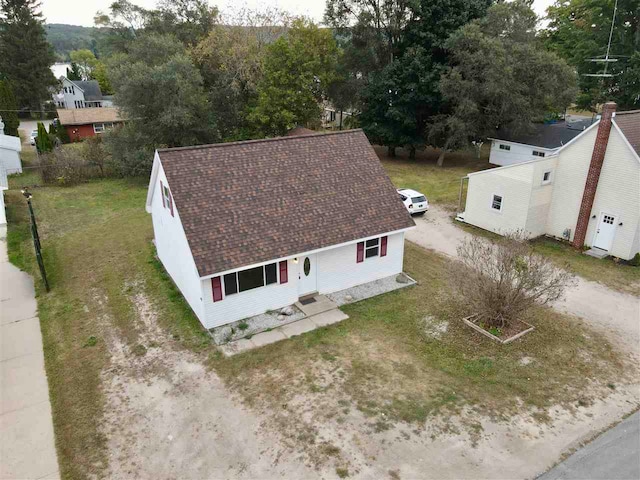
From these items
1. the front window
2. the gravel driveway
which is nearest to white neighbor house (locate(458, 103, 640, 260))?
the gravel driveway

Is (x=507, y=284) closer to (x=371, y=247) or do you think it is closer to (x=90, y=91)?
(x=371, y=247)

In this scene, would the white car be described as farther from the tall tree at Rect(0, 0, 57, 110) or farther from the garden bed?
the tall tree at Rect(0, 0, 57, 110)

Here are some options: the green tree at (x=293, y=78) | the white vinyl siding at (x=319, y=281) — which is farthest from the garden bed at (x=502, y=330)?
the green tree at (x=293, y=78)

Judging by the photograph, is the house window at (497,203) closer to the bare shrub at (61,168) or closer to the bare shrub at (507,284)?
the bare shrub at (507,284)

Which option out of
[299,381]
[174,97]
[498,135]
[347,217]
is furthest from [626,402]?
[174,97]

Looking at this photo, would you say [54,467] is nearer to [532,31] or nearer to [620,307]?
[620,307]

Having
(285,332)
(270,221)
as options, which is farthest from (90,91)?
(285,332)
